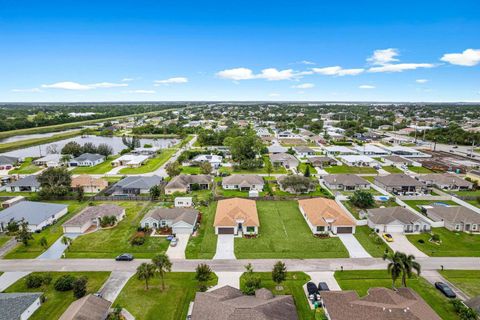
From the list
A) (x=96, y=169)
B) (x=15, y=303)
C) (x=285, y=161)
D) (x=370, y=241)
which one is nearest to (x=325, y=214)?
(x=370, y=241)

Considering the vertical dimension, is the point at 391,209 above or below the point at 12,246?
above

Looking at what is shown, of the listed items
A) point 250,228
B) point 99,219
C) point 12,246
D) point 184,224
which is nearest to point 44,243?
point 12,246

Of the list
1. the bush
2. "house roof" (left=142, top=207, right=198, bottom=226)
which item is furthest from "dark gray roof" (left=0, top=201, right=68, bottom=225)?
the bush

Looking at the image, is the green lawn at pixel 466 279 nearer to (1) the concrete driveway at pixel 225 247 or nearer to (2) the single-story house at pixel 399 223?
(2) the single-story house at pixel 399 223

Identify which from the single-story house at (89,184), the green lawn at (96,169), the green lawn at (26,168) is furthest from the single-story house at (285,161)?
the green lawn at (26,168)

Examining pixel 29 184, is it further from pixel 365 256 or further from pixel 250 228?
pixel 365 256

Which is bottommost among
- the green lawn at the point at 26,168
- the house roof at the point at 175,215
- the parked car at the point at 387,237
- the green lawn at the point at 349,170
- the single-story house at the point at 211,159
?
the parked car at the point at 387,237
